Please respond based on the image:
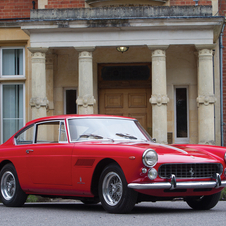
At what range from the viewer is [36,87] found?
15.3 metres

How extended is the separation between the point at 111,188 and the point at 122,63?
12.2 m

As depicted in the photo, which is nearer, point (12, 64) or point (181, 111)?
point (181, 111)

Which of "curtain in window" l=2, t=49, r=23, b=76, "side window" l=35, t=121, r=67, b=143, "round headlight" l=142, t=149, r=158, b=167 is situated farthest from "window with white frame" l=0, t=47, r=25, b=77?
"round headlight" l=142, t=149, r=158, b=167

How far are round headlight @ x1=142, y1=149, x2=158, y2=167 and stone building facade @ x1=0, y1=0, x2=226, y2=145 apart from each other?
29.7 ft

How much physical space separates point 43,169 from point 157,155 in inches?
79.1

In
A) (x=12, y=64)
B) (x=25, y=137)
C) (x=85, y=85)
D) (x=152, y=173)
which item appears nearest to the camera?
(x=152, y=173)

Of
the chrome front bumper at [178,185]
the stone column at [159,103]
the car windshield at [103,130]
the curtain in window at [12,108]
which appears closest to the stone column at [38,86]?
the curtain in window at [12,108]

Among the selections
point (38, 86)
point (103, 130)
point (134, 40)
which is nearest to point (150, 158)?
point (103, 130)

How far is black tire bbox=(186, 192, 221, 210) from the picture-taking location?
672 centimetres

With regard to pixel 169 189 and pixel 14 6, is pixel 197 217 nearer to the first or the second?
pixel 169 189

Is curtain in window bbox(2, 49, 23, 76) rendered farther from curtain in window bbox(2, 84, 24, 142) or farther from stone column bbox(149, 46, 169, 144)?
stone column bbox(149, 46, 169, 144)

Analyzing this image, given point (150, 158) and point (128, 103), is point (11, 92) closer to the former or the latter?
point (128, 103)

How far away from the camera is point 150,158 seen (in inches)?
229

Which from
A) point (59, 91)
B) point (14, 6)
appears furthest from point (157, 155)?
point (14, 6)
